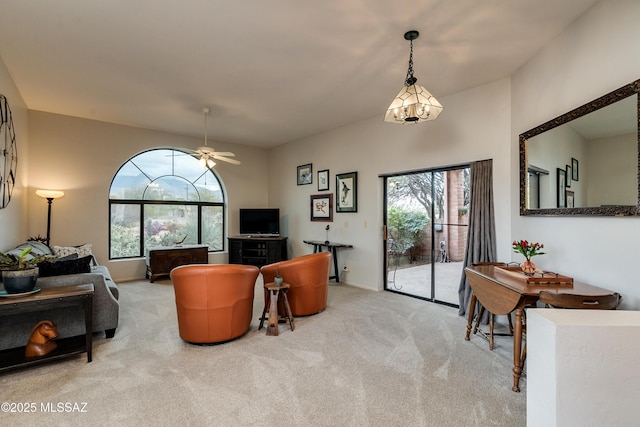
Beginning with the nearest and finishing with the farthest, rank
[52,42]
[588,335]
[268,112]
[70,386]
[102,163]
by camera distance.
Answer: [588,335] → [70,386] → [52,42] → [268,112] → [102,163]

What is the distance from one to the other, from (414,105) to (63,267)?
3.53 m

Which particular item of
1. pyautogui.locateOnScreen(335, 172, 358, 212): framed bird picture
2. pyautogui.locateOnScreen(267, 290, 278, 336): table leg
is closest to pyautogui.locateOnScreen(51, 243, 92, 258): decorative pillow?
pyautogui.locateOnScreen(267, 290, 278, 336): table leg

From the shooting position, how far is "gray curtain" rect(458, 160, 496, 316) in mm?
3463

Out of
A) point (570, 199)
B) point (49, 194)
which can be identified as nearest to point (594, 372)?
point (570, 199)

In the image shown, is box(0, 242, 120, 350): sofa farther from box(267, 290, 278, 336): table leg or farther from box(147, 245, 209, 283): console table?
box(147, 245, 209, 283): console table

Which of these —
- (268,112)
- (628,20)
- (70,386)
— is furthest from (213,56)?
(628,20)

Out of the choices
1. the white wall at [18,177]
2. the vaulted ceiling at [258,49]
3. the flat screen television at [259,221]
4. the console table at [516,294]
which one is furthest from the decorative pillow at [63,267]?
the console table at [516,294]

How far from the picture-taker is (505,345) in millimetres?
2814

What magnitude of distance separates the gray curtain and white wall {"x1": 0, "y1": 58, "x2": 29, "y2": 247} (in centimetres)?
528

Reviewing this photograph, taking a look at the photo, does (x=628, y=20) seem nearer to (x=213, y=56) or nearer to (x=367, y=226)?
(x=213, y=56)

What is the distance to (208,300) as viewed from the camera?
2.74 m

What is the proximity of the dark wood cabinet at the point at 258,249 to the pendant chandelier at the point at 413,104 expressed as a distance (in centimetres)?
421

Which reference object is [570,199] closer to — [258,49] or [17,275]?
[258,49]

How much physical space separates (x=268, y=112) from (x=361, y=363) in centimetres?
382
